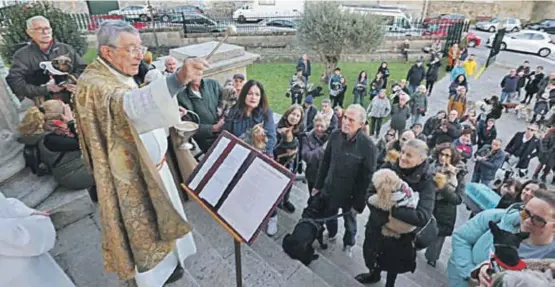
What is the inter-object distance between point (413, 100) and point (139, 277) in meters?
7.18

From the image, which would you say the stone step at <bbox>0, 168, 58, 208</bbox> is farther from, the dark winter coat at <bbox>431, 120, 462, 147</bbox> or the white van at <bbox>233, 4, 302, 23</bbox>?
the white van at <bbox>233, 4, 302, 23</bbox>

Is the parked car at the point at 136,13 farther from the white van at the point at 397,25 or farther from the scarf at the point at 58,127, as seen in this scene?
the scarf at the point at 58,127

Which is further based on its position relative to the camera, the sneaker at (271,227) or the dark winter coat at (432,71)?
the dark winter coat at (432,71)

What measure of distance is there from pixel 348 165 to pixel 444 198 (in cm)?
110

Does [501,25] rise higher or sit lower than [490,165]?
higher

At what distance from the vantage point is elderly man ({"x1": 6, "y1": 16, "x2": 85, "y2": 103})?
3.33m

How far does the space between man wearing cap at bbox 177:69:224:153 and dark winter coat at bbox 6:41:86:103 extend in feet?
3.89

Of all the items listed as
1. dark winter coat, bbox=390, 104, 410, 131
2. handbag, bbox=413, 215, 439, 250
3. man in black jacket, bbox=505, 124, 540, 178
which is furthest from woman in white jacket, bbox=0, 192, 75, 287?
man in black jacket, bbox=505, 124, 540, 178

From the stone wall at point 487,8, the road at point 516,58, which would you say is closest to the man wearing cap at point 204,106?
the road at point 516,58

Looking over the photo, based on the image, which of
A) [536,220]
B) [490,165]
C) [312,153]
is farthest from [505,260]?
[490,165]

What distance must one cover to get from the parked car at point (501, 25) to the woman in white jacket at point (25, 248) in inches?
1005

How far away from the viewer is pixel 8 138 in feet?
10.8

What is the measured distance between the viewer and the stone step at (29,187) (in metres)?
2.94

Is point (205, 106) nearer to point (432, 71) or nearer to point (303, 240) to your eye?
point (303, 240)
